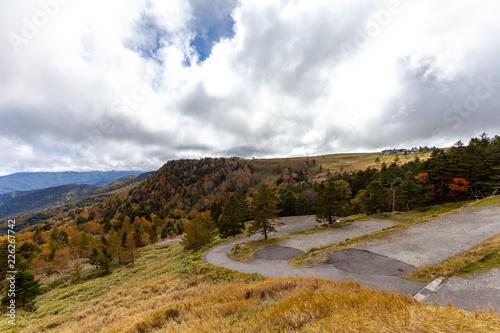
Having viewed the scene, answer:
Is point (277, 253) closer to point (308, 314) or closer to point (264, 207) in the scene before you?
point (264, 207)

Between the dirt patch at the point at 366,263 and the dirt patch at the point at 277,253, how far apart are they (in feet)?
17.0

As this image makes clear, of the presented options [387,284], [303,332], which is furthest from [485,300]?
[303,332]

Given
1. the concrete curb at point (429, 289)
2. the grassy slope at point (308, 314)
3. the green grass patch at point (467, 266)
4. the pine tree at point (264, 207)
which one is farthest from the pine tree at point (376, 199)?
the grassy slope at point (308, 314)

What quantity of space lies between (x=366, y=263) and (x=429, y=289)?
5.98m

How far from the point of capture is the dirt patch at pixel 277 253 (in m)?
21.4

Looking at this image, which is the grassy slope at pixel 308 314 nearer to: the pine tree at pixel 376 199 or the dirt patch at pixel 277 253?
the dirt patch at pixel 277 253

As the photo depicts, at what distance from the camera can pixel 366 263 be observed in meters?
15.6

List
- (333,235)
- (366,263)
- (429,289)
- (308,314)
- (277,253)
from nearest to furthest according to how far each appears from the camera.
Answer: (308,314)
(429,289)
(366,263)
(277,253)
(333,235)

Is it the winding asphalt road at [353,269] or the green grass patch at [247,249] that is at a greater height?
the winding asphalt road at [353,269]

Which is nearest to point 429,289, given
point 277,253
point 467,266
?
point 467,266

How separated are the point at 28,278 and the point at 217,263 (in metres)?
30.9

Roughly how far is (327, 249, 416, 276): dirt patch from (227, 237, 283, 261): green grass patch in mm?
9884

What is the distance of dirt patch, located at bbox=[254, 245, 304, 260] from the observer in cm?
2144

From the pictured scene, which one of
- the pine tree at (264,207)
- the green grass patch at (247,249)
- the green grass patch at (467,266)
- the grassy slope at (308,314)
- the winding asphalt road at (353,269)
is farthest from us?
the pine tree at (264,207)
